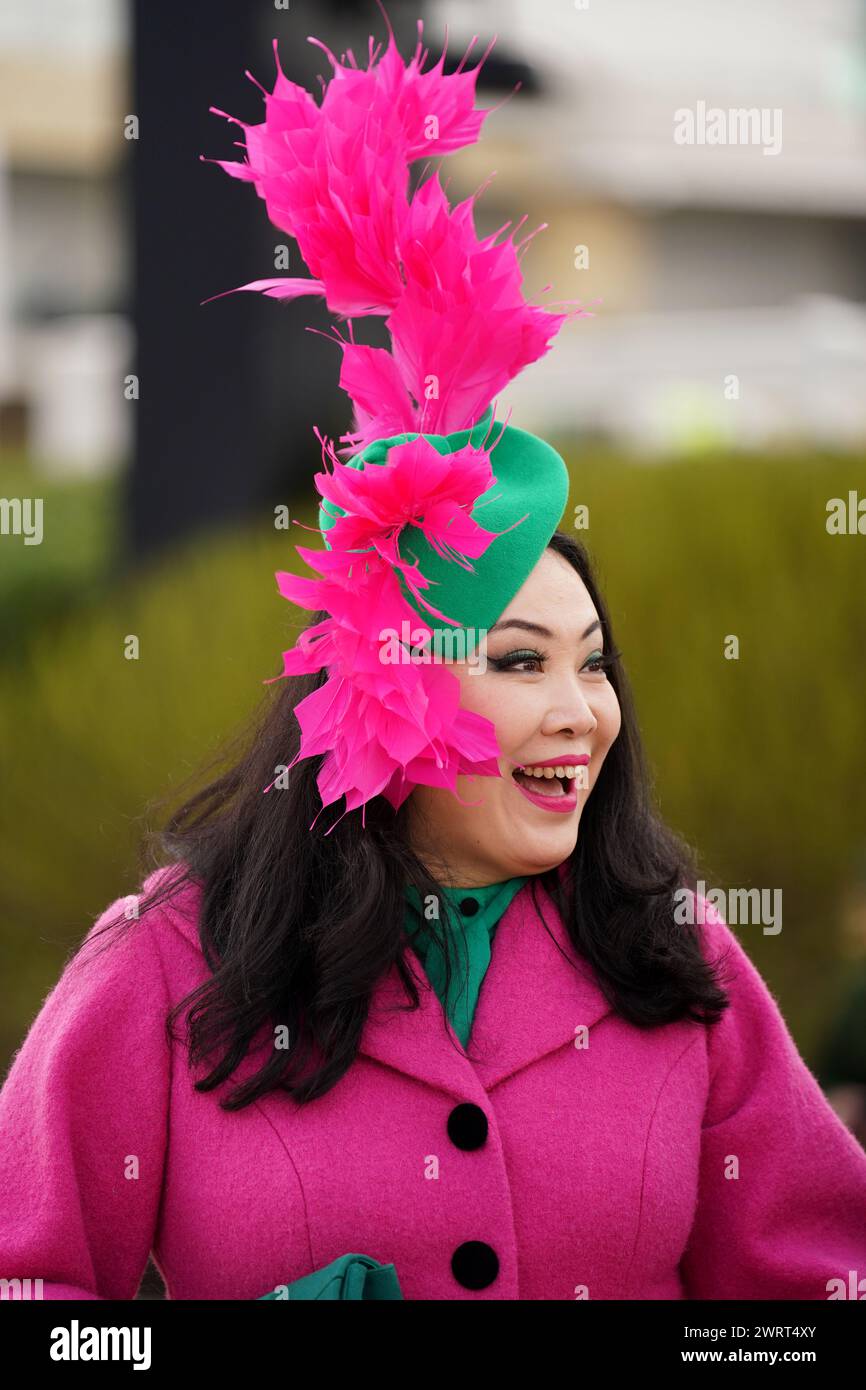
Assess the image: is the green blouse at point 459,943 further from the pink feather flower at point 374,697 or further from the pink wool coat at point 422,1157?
the pink feather flower at point 374,697

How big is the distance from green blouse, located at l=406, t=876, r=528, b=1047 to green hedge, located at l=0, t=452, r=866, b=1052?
9.09ft

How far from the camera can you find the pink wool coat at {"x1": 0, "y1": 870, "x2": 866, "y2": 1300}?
7.77ft

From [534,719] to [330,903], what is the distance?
37 centimetres

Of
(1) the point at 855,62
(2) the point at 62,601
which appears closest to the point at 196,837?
(2) the point at 62,601

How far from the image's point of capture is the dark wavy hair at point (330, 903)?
7.96 feet

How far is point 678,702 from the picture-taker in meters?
5.81

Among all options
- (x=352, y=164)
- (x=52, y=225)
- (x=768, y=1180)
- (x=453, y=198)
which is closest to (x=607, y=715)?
(x=768, y=1180)

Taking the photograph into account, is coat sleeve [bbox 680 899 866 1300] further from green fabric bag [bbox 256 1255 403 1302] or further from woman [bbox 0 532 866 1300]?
green fabric bag [bbox 256 1255 403 1302]

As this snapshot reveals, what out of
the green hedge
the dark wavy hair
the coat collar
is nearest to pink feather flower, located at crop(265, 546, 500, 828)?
the dark wavy hair

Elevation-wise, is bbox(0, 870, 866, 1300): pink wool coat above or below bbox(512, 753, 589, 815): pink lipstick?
below

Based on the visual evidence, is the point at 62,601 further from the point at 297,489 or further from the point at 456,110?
→ the point at 456,110

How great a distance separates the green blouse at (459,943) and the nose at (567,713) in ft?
0.92

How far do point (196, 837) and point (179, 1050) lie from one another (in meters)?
0.36

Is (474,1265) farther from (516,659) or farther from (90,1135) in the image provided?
(516,659)
